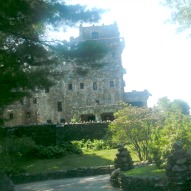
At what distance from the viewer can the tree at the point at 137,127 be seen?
1983 centimetres


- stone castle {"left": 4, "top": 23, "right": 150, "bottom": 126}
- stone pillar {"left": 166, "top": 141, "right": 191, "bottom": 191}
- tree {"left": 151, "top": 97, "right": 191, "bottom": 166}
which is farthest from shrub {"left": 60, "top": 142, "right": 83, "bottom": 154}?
stone pillar {"left": 166, "top": 141, "right": 191, "bottom": 191}

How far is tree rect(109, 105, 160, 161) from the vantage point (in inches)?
781

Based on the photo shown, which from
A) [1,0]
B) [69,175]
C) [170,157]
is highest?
[1,0]

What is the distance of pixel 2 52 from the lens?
13.4 meters

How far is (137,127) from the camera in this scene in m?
20.1

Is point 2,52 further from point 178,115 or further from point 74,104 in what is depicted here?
point 74,104

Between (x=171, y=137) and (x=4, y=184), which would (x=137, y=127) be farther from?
(x=4, y=184)

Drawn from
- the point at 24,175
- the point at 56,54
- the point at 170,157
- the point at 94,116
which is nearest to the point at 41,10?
the point at 56,54

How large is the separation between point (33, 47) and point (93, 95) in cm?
3664

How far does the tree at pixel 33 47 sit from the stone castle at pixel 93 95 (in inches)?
1298

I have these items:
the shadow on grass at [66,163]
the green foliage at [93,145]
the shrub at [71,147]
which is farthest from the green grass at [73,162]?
the green foliage at [93,145]

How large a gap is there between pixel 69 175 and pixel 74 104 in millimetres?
30011

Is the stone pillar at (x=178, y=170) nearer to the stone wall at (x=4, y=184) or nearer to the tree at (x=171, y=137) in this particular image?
the tree at (x=171, y=137)

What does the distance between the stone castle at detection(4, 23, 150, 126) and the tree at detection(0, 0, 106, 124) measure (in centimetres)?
3297
